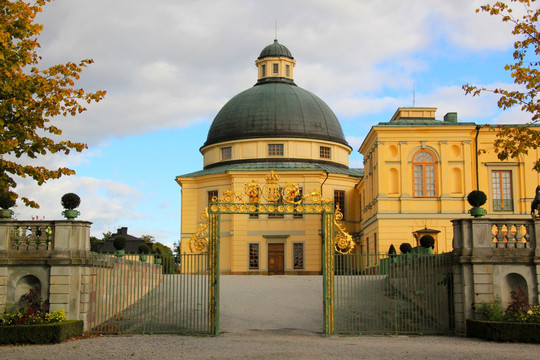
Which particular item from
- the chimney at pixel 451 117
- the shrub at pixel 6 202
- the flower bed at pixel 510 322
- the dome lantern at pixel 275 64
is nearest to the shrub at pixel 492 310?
Answer: the flower bed at pixel 510 322

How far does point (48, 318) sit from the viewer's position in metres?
18.8

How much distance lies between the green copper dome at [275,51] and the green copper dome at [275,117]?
141 inches

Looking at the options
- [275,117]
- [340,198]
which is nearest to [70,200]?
[340,198]

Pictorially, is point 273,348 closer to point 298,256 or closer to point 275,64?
point 298,256

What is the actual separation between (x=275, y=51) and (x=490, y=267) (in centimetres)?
4088

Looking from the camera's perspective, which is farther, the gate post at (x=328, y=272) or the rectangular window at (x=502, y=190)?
the rectangular window at (x=502, y=190)

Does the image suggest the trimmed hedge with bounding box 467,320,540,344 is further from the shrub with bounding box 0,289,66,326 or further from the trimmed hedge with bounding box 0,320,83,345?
the shrub with bounding box 0,289,66,326

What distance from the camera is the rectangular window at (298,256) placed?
47.3 meters

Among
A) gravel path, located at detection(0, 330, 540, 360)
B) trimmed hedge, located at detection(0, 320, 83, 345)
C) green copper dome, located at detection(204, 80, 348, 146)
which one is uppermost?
green copper dome, located at detection(204, 80, 348, 146)

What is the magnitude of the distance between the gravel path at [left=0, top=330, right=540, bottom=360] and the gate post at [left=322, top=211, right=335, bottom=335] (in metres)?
0.51

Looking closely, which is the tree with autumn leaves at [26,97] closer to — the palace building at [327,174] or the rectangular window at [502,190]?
the palace building at [327,174]

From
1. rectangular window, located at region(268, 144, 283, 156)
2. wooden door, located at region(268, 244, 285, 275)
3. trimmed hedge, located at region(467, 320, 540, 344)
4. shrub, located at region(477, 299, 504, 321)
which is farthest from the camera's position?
rectangular window, located at region(268, 144, 283, 156)

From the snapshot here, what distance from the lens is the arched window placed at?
41.3m

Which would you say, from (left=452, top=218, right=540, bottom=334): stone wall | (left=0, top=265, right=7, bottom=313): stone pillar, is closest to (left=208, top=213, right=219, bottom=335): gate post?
(left=0, top=265, right=7, bottom=313): stone pillar
